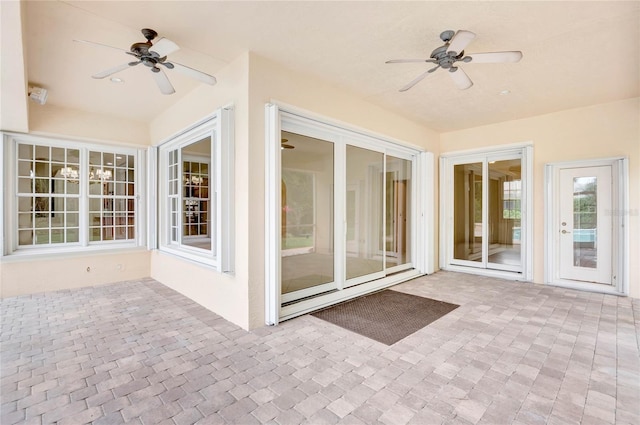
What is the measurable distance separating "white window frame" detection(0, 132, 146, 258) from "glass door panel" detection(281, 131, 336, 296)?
3.45 metres

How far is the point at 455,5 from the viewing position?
2525mm

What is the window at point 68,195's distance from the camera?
482 cm

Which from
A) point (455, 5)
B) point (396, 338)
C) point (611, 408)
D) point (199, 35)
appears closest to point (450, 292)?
point (396, 338)

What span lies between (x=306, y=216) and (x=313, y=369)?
211 cm

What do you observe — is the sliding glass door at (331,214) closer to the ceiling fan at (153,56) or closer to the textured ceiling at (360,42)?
the textured ceiling at (360,42)

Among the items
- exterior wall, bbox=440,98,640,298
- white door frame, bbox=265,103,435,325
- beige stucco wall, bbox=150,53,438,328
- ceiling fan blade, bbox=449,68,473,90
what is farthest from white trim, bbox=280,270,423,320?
ceiling fan blade, bbox=449,68,473,90

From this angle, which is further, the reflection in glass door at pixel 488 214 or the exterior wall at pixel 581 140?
the reflection in glass door at pixel 488 214

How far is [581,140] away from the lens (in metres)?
5.04

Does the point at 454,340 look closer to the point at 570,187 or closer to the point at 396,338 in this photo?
the point at 396,338

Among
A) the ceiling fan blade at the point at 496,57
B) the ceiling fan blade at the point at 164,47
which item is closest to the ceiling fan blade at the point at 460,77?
the ceiling fan blade at the point at 496,57

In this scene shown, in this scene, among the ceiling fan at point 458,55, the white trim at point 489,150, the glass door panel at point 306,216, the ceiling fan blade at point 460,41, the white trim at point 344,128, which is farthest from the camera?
the white trim at point 489,150

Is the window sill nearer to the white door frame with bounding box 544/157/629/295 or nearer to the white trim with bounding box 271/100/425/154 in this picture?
the white trim with bounding box 271/100/425/154

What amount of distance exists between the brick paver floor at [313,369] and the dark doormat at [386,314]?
0.15 metres

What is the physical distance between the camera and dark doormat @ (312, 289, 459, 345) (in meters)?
3.29
